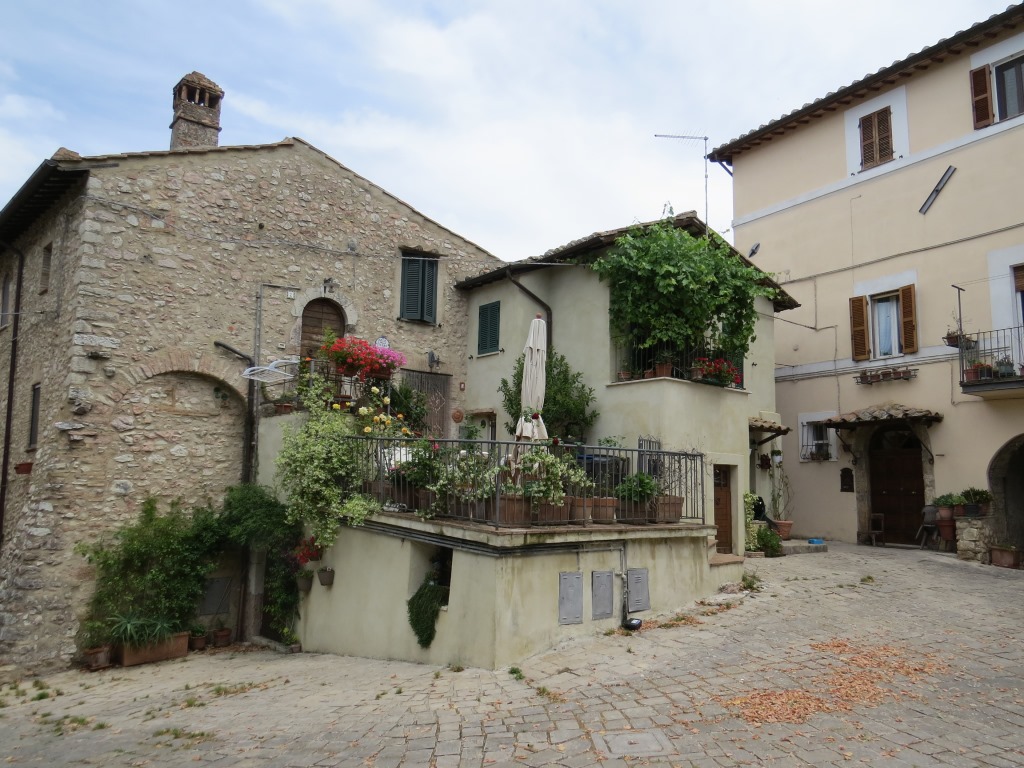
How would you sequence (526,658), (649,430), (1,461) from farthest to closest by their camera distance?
(1,461)
(649,430)
(526,658)

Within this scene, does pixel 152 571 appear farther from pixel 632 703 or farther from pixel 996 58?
pixel 996 58

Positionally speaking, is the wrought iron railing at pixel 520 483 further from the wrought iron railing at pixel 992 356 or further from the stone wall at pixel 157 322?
the wrought iron railing at pixel 992 356

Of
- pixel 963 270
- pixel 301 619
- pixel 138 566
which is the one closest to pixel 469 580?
pixel 301 619

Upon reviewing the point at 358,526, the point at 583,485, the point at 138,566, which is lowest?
the point at 138,566

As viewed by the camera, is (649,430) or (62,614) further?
(649,430)

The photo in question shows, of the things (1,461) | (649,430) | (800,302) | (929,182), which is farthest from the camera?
(800,302)

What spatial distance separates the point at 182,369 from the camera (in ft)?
39.4

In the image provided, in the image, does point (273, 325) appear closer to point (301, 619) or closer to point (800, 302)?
point (301, 619)

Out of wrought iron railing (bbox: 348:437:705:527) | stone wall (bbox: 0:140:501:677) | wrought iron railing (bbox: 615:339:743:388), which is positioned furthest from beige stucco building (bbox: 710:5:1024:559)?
stone wall (bbox: 0:140:501:677)

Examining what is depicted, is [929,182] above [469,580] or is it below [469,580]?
above

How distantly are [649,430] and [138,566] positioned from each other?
830cm

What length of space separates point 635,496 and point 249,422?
7.14 meters

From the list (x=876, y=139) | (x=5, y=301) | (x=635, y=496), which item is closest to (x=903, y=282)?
(x=876, y=139)

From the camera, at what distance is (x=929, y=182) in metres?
15.3
